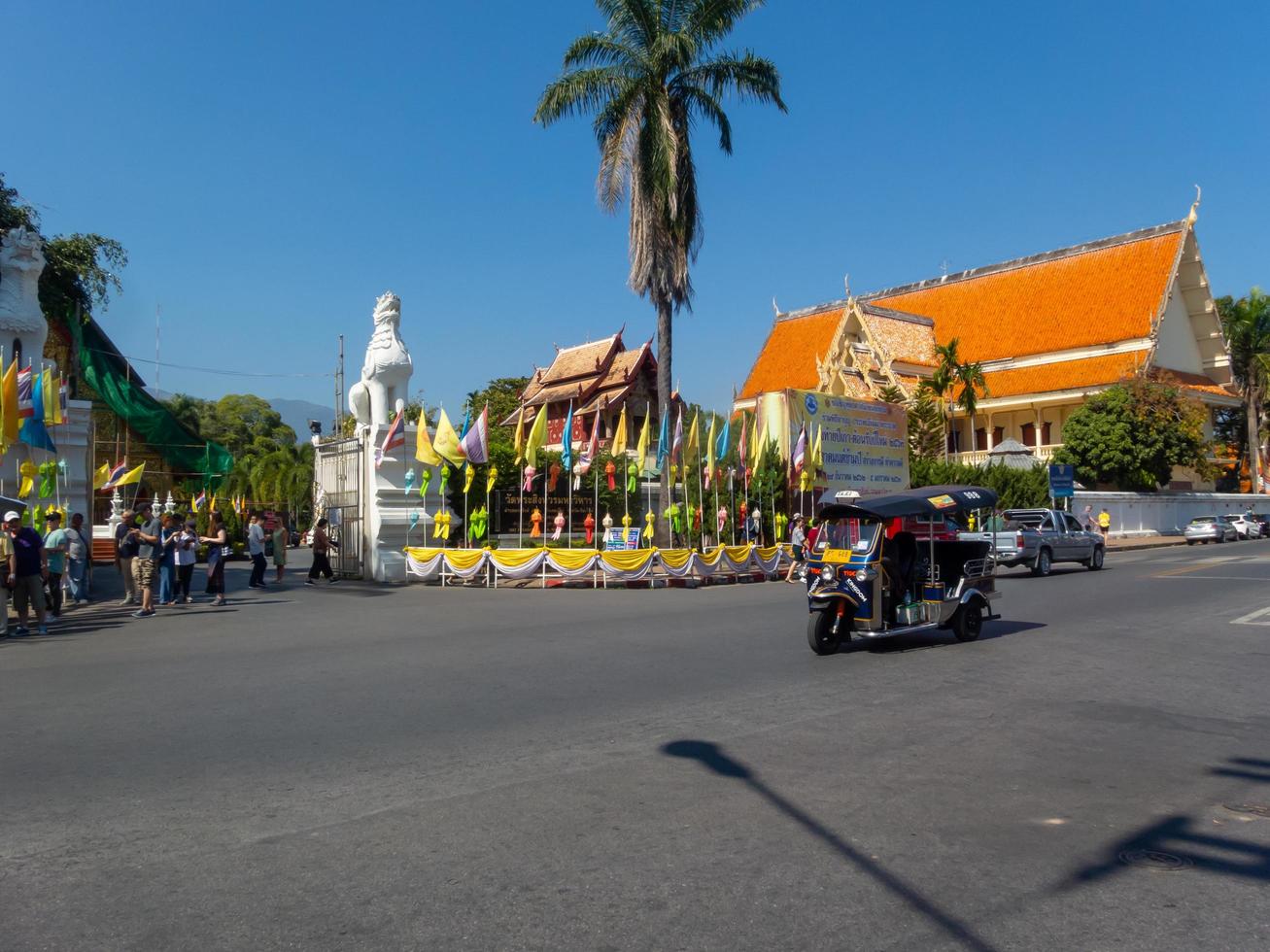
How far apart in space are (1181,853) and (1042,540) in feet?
68.6

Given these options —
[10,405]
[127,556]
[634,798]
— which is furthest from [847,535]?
[10,405]

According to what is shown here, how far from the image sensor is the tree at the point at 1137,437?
4428cm

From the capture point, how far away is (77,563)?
57.9 ft

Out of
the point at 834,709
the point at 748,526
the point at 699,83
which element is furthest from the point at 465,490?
the point at 834,709

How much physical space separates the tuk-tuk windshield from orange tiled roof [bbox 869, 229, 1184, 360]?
42.9m

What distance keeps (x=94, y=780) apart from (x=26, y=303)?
1764 centimetres

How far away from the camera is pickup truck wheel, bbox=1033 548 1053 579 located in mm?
24375

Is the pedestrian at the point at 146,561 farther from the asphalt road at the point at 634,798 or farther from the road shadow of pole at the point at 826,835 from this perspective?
the road shadow of pole at the point at 826,835

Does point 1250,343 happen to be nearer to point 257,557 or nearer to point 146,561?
point 257,557

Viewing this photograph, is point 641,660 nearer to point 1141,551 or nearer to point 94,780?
point 94,780

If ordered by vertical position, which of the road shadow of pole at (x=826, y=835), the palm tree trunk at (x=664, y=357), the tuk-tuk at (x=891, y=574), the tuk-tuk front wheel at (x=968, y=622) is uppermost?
the palm tree trunk at (x=664, y=357)

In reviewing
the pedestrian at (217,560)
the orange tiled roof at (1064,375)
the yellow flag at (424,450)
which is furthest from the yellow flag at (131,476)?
the orange tiled roof at (1064,375)

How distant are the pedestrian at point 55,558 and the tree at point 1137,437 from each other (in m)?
41.2

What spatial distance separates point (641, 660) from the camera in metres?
10.7
